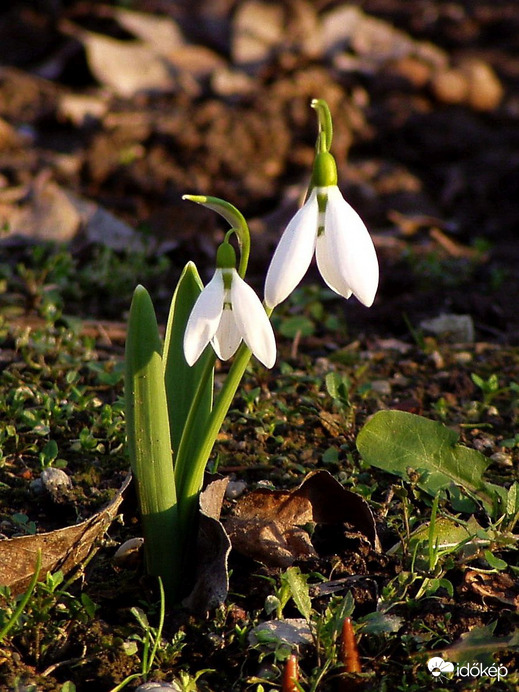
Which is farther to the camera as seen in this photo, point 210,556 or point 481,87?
point 481,87

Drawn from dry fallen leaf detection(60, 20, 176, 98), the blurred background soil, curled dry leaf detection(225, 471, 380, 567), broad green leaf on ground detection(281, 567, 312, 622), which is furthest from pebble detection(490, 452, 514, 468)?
dry fallen leaf detection(60, 20, 176, 98)

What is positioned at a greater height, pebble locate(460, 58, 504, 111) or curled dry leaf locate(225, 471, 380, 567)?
curled dry leaf locate(225, 471, 380, 567)

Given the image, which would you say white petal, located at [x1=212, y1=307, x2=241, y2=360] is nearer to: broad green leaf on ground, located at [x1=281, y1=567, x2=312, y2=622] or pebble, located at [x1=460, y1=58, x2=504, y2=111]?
broad green leaf on ground, located at [x1=281, y1=567, x2=312, y2=622]

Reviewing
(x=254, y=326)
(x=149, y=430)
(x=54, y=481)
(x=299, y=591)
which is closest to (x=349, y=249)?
(x=254, y=326)

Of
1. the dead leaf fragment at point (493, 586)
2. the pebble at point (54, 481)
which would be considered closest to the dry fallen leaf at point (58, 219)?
the pebble at point (54, 481)

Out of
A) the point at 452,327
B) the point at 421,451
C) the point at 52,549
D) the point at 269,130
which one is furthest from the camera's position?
the point at 269,130

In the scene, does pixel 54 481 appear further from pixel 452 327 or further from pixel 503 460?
pixel 452 327

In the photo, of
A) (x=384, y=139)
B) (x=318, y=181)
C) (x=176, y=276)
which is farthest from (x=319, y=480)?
(x=384, y=139)
